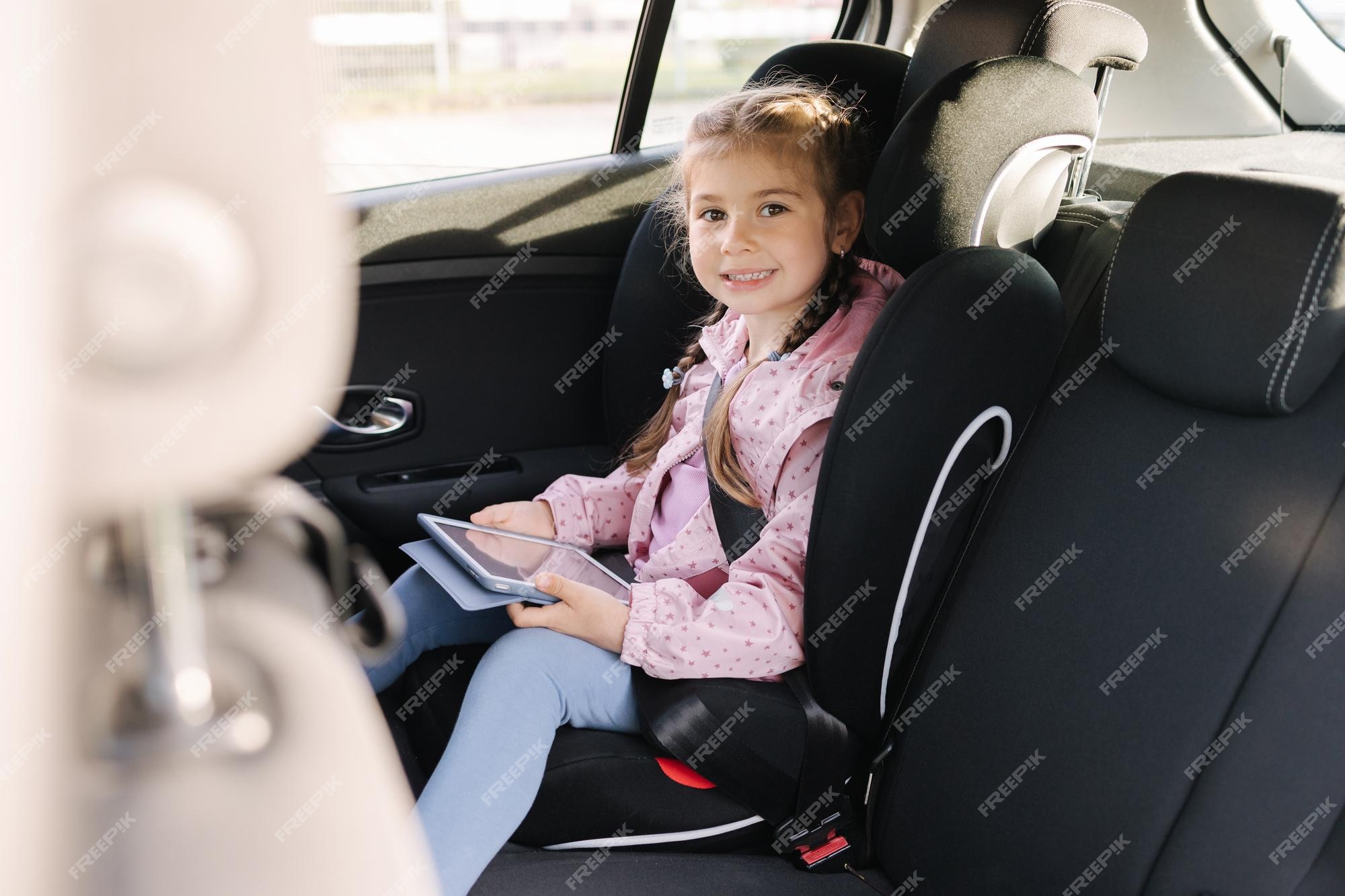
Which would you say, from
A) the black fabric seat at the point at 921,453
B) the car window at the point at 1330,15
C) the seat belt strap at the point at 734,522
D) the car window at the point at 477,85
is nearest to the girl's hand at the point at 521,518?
the seat belt strap at the point at 734,522

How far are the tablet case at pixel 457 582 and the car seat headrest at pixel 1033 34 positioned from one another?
0.81m

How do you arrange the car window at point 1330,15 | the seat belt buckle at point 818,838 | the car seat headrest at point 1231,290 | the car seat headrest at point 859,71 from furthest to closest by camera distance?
1. the car window at point 1330,15
2. the car seat headrest at point 859,71
3. the seat belt buckle at point 818,838
4. the car seat headrest at point 1231,290

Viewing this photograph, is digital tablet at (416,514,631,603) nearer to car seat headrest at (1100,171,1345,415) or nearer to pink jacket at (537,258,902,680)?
pink jacket at (537,258,902,680)

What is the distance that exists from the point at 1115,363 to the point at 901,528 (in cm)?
29

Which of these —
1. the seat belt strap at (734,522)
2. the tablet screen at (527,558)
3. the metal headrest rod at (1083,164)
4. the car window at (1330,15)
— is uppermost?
the car window at (1330,15)

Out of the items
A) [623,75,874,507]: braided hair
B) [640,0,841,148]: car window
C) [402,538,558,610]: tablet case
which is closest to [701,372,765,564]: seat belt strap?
[623,75,874,507]: braided hair

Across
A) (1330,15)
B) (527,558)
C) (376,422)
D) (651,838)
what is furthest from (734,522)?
(1330,15)

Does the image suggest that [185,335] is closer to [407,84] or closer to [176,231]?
[176,231]

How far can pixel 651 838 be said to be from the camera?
1205 millimetres

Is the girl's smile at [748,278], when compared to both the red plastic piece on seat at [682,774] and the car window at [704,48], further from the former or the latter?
the car window at [704,48]

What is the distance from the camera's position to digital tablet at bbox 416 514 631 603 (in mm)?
1351

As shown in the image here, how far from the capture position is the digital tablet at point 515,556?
53.2 inches

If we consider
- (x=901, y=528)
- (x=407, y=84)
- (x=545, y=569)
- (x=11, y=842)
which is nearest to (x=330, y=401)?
(x=407, y=84)

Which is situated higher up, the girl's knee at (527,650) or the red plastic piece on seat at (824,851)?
the girl's knee at (527,650)
